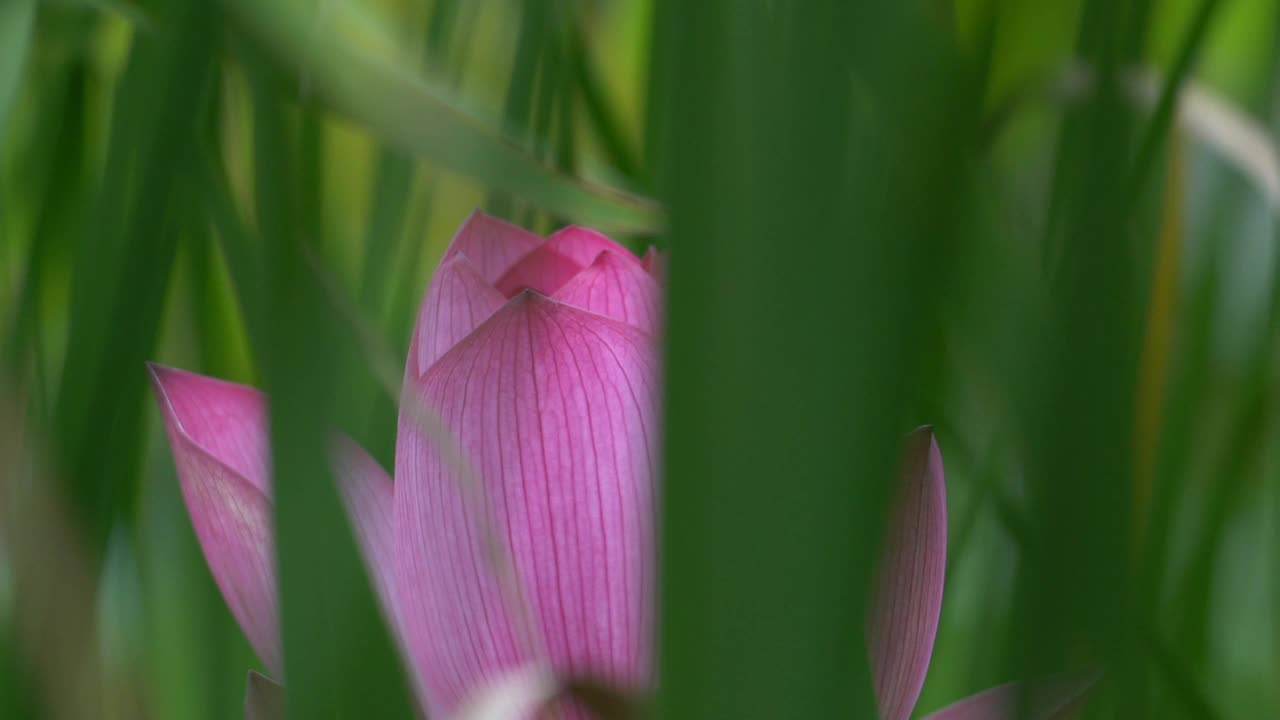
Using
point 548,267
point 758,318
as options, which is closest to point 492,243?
point 548,267

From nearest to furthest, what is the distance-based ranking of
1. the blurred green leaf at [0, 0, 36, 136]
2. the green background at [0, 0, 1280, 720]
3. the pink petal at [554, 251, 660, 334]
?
the green background at [0, 0, 1280, 720] < the blurred green leaf at [0, 0, 36, 136] < the pink petal at [554, 251, 660, 334]

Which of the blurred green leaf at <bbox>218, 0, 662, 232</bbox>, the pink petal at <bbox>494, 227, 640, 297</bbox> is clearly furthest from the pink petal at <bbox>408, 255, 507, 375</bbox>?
the blurred green leaf at <bbox>218, 0, 662, 232</bbox>

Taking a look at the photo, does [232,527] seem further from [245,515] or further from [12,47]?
[12,47]

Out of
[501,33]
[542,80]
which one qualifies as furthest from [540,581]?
[501,33]

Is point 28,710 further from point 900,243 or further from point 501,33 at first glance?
point 501,33

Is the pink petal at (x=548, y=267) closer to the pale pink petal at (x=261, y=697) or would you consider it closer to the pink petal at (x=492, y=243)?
the pink petal at (x=492, y=243)

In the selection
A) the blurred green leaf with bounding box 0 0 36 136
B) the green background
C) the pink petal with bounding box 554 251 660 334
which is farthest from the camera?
the pink petal with bounding box 554 251 660 334

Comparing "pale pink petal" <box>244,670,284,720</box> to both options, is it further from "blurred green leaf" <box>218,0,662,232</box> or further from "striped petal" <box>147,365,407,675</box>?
"blurred green leaf" <box>218,0,662,232</box>
